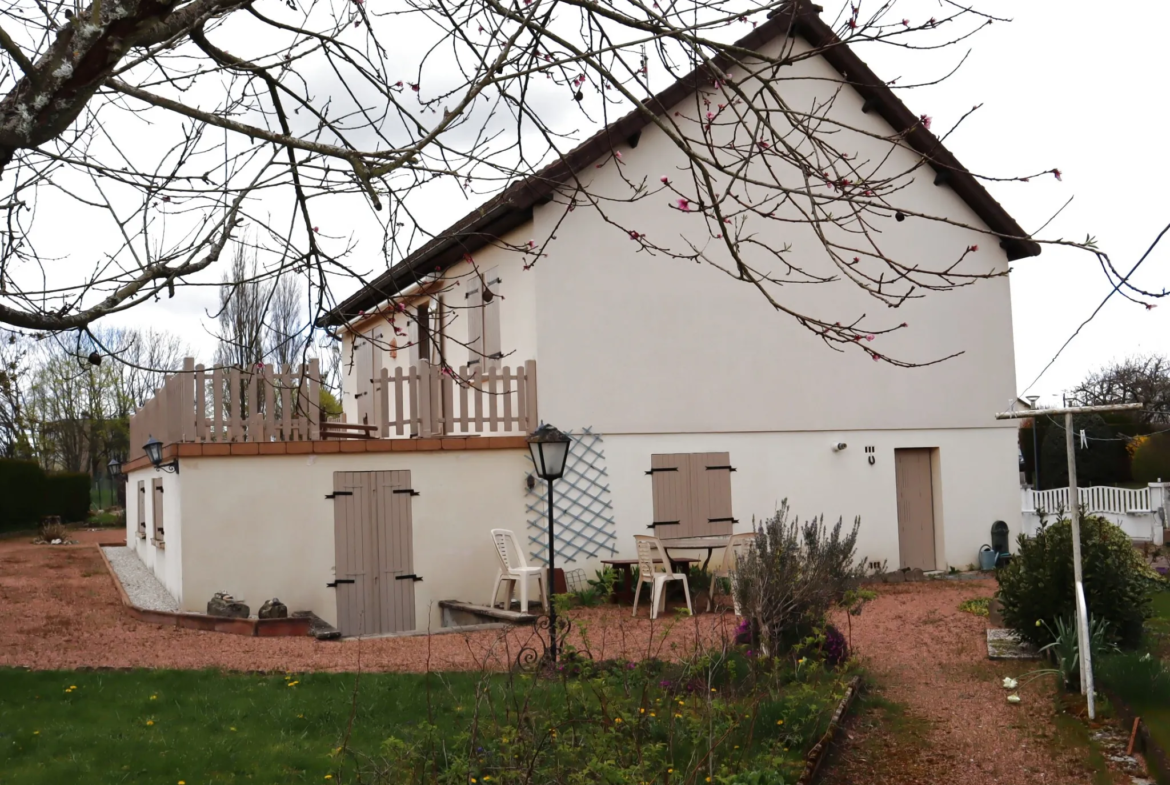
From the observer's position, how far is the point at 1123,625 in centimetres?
779

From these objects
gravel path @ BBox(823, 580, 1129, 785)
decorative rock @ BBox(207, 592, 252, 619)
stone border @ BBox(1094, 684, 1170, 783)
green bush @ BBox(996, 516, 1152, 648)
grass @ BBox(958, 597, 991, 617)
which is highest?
green bush @ BBox(996, 516, 1152, 648)

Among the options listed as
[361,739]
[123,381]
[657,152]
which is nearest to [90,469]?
[123,381]

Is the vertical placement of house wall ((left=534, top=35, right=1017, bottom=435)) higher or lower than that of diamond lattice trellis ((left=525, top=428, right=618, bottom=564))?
higher

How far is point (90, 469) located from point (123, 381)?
3.39m

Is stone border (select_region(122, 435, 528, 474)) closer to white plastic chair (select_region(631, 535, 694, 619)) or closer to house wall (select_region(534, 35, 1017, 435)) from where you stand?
house wall (select_region(534, 35, 1017, 435))

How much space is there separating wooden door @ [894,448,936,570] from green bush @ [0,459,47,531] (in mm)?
21570

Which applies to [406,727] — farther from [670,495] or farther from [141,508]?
[141,508]

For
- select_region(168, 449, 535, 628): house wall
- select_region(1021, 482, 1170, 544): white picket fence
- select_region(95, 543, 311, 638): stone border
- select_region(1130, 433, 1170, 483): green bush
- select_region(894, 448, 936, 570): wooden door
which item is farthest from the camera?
select_region(1130, 433, 1170, 483): green bush

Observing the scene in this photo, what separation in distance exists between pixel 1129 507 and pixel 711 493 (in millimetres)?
12075

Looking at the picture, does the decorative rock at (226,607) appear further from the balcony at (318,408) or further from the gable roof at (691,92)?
the gable roof at (691,92)

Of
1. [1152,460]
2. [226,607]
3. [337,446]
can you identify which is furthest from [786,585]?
[1152,460]

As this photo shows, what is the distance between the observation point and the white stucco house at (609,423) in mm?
11508

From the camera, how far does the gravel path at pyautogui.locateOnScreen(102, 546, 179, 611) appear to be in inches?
467

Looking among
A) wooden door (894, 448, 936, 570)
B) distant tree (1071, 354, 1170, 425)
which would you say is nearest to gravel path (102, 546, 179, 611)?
wooden door (894, 448, 936, 570)
